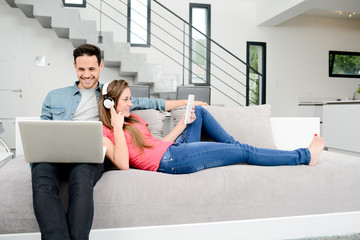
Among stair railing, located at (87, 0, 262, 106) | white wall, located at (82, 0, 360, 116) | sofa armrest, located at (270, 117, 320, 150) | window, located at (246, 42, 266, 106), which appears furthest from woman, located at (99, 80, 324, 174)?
window, located at (246, 42, 266, 106)

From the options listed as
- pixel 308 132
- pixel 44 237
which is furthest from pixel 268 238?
pixel 308 132

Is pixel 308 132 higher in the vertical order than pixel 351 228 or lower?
higher

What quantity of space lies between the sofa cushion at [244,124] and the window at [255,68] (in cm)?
Answer: 432

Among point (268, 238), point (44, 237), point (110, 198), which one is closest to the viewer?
point (44, 237)

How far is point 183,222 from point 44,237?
573mm

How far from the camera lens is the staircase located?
175 inches

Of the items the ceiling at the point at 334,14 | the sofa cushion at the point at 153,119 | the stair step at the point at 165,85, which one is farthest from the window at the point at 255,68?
the sofa cushion at the point at 153,119

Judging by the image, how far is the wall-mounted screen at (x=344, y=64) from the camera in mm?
6535

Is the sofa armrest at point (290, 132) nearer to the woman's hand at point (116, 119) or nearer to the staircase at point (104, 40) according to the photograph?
the woman's hand at point (116, 119)

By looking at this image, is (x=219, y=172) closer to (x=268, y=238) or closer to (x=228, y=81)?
(x=268, y=238)

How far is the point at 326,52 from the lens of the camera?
652cm

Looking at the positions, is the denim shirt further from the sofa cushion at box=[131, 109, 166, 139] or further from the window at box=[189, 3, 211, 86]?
the window at box=[189, 3, 211, 86]

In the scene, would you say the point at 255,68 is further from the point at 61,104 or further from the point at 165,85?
the point at 61,104

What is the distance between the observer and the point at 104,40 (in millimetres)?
4602
